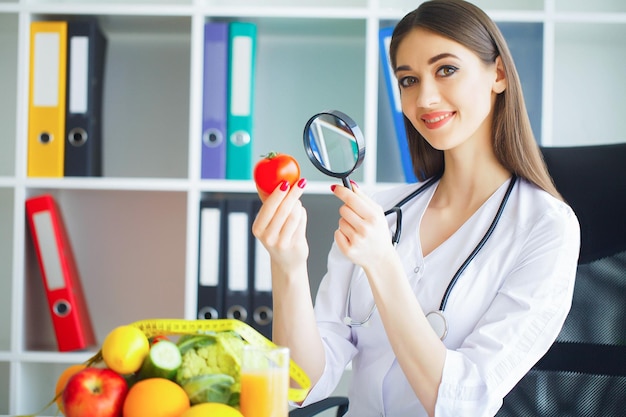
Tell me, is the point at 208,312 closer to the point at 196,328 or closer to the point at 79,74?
the point at 79,74

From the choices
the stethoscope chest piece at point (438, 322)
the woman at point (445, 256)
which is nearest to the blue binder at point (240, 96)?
the woman at point (445, 256)

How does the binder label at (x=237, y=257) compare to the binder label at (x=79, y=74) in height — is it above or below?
below

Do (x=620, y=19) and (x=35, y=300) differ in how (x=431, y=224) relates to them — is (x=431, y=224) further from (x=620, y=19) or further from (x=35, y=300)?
(x=35, y=300)

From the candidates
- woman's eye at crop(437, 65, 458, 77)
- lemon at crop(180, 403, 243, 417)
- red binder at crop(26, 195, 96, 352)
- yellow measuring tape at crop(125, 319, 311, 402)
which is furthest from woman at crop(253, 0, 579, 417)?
red binder at crop(26, 195, 96, 352)

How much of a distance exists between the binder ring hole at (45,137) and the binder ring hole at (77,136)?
55mm

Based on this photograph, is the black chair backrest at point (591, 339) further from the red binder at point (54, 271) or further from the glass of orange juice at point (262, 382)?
the red binder at point (54, 271)

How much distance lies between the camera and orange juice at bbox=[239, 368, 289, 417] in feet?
2.45

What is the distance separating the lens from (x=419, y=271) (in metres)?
1.35

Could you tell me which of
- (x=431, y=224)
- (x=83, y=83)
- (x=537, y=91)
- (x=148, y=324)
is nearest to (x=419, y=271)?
(x=431, y=224)

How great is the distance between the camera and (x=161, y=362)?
75 cm

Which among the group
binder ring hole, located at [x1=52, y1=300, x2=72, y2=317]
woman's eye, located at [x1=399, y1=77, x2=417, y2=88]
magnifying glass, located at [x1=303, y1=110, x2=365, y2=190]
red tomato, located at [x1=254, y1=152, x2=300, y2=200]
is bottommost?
binder ring hole, located at [x1=52, y1=300, x2=72, y2=317]

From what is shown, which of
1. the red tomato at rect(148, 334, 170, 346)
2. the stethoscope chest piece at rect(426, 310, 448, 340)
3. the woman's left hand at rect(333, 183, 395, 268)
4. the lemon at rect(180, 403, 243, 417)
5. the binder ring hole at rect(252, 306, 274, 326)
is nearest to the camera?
the lemon at rect(180, 403, 243, 417)

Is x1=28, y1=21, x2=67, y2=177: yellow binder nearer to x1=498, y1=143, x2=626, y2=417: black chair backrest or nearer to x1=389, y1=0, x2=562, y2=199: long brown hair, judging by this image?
x1=389, y1=0, x2=562, y2=199: long brown hair

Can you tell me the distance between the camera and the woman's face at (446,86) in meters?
1.34
